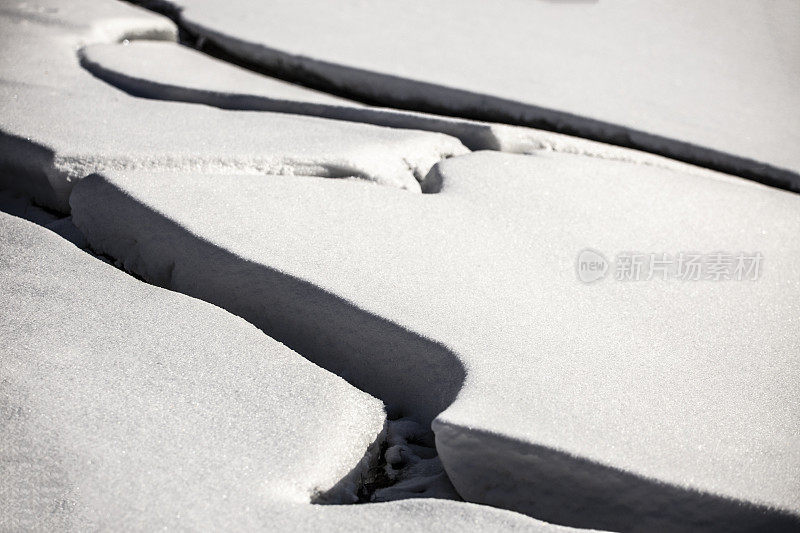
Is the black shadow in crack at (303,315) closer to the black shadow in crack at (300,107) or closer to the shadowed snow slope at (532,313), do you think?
the shadowed snow slope at (532,313)

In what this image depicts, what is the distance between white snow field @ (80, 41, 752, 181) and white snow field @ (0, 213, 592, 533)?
2.27ft

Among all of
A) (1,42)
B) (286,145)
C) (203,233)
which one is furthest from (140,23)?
(203,233)

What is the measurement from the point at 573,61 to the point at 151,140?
3.71 feet

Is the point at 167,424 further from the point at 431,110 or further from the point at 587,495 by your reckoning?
the point at 431,110

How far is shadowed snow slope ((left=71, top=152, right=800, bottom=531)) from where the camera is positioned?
75 cm

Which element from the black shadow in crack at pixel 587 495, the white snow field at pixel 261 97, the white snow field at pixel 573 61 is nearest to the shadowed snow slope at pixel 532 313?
the black shadow in crack at pixel 587 495

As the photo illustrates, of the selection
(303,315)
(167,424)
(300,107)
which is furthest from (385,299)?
(300,107)

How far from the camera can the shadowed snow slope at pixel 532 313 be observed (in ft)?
2.44

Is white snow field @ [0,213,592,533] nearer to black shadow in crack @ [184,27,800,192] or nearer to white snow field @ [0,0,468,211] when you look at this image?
white snow field @ [0,0,468,211]

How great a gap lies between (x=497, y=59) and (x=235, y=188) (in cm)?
96

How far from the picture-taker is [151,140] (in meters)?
1.29

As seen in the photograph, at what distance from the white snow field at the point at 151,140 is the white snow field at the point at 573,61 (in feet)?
0.98

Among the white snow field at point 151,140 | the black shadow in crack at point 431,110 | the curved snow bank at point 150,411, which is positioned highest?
the black shadow in crack at point 431,110

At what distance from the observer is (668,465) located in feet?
2.44
